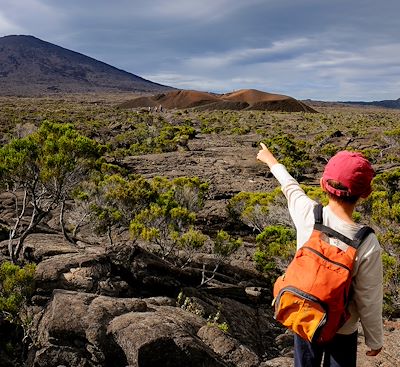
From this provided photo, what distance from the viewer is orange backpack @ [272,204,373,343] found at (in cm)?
204

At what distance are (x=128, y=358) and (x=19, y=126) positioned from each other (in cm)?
3503

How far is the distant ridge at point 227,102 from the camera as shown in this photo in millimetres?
87375

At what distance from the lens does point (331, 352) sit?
93.6 inches

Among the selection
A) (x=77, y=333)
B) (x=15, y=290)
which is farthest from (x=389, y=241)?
(x=15, y=290)

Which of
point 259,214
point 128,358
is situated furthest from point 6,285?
point 259,214

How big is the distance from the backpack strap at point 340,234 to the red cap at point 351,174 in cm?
15

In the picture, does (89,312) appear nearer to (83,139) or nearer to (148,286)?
(148,286)

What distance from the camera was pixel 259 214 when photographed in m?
15.0

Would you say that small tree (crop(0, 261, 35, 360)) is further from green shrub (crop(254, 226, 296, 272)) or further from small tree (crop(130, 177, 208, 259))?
green shrub (crop(254, 226, 296, 272))

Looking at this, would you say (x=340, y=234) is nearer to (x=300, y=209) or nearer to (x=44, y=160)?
(x=300, y=209)

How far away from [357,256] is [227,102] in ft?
290

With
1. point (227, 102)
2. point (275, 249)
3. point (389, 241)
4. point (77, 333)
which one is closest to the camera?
point (77, 333)

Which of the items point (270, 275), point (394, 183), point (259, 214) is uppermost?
point (394, 183)

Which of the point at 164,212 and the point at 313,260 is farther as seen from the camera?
the point at 164,212
